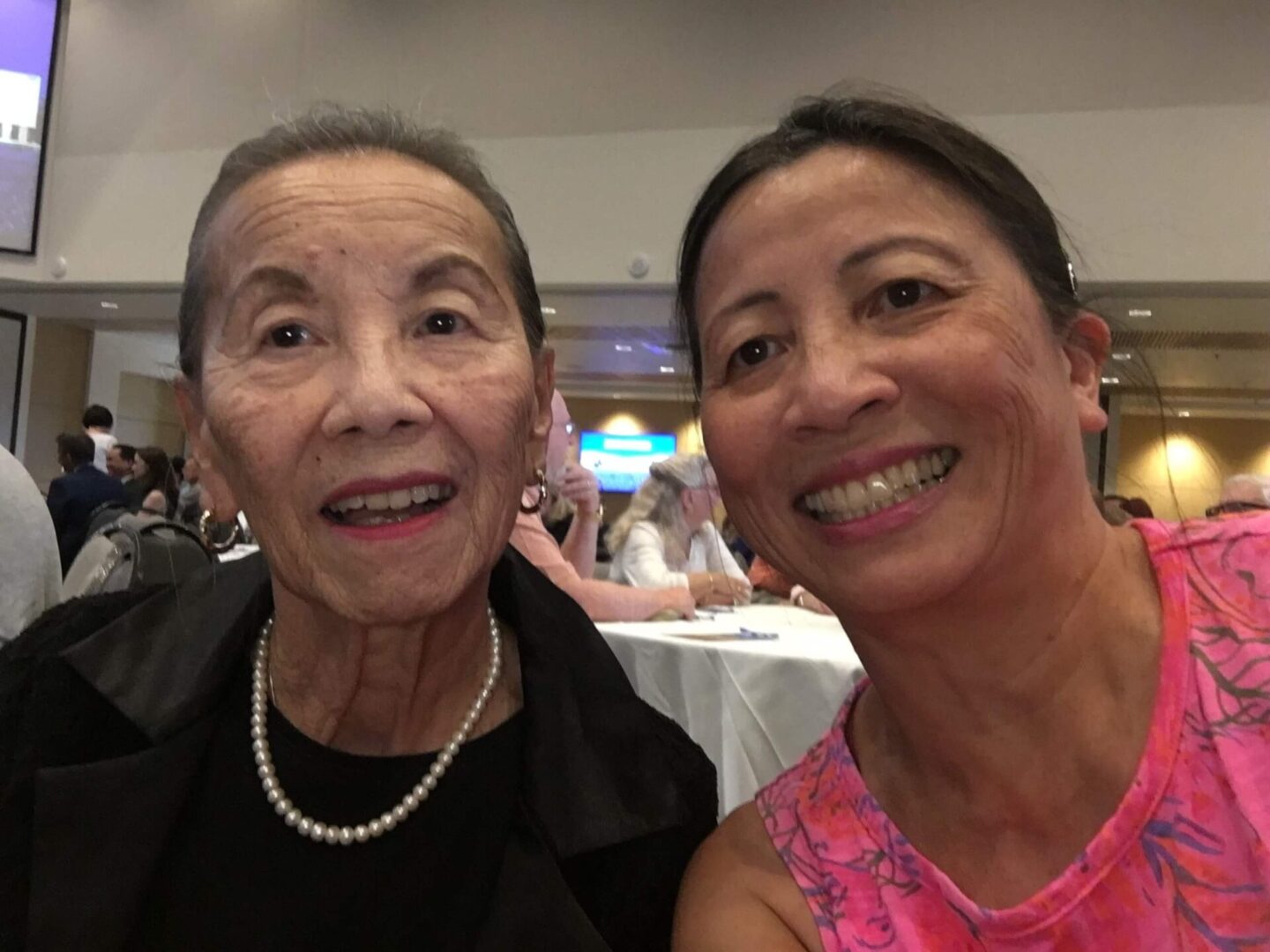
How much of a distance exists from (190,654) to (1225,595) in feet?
4.03

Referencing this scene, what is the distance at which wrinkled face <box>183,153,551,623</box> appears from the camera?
1074mm

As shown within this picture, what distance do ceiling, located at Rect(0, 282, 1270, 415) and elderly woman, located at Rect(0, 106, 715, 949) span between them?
10.7 feet

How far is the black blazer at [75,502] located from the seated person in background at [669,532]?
2.82m

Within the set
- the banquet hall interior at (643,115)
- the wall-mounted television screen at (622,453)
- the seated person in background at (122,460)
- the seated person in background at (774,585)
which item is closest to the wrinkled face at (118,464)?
the seated person in background at (122,460)

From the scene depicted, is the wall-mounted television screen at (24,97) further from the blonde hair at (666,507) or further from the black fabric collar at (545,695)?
the black fabric collar at (545,695)

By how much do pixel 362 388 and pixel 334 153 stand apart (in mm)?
346

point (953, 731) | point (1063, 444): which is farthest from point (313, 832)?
point (1063, 444)

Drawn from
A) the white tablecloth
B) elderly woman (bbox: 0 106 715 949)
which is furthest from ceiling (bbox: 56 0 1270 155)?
elderly woman (bbox: 0 106 715 949)

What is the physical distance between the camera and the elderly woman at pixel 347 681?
3.52ft

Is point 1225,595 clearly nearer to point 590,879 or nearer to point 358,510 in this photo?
point 590,879

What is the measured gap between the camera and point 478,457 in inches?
44.1

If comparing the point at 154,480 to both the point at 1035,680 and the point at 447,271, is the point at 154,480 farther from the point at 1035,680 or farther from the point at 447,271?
the point at 1035,680

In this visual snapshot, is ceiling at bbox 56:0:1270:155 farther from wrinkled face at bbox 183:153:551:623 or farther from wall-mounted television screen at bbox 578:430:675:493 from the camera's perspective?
wall-mounted television screen at bbox 578:430:675:493

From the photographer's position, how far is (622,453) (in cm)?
1468
